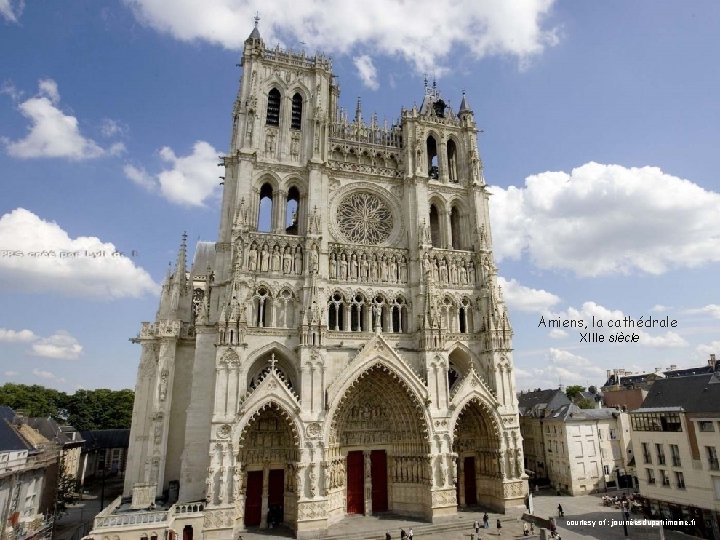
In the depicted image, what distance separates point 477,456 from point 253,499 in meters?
14.3

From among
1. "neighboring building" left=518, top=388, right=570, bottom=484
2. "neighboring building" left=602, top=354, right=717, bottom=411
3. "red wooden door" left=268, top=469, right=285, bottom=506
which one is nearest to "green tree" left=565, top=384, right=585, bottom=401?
"neighboring building" left=602, top=354, right=717, bottom=411

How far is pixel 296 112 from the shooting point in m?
32.0

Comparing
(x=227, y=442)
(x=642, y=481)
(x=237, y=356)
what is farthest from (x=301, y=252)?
(x=642, y=481)

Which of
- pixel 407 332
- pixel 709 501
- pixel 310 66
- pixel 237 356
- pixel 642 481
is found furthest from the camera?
pixel 310 66

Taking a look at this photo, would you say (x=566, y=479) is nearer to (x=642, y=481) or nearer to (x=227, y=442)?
(x=642, y=481)

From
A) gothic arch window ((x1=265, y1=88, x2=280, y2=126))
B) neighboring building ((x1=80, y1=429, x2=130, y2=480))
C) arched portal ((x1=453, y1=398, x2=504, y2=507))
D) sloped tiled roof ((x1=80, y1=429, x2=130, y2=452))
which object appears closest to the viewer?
arched portal ((x1=453, y1=398, x2=504, y2=507))

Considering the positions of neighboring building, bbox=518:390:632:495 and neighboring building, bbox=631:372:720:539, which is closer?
neighboring building, bbox=631:372:720:539

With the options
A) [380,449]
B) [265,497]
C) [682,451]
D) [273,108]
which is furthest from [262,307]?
[682,451]

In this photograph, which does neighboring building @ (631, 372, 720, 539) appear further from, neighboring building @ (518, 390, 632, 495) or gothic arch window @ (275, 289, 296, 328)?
gothic arch window @ (275, 289, 296, 328)

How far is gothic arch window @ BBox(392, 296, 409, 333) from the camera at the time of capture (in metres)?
29.3

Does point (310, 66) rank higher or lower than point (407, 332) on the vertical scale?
higher

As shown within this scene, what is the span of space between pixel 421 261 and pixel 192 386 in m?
16.0

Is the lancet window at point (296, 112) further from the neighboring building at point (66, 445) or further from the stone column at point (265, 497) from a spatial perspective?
the neighboring building at point (66, 445)

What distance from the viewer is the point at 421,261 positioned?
98.2 ft
